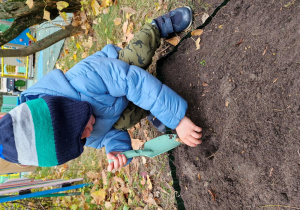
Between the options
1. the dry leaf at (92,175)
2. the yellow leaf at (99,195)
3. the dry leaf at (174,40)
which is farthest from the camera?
the dry leaf at (92,175)

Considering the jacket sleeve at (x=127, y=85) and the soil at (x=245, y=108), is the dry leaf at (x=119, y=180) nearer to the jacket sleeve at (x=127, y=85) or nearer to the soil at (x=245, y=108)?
the soil at (x=245, y=108)

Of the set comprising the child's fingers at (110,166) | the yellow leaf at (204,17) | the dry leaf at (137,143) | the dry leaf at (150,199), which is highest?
the yellow leaf at (204,17)

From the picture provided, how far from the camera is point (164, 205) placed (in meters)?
2.19

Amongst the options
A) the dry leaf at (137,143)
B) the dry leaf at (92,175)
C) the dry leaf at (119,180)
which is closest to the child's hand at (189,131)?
the dry leaf at (137,143)

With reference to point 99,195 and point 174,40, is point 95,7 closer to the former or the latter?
point 174,40

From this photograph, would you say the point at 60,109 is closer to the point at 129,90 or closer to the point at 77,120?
the point at 77,120

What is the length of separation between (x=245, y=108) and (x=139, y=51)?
946mm

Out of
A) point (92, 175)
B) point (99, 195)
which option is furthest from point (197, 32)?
point (92, 175)

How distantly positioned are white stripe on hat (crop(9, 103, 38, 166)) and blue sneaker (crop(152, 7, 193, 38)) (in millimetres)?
1318

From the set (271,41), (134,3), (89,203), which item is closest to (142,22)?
(134,3)

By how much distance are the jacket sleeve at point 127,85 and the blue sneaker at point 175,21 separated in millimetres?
657

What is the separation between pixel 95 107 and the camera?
1.66 metres

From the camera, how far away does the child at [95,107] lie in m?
1.25

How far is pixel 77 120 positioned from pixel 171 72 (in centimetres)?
105
